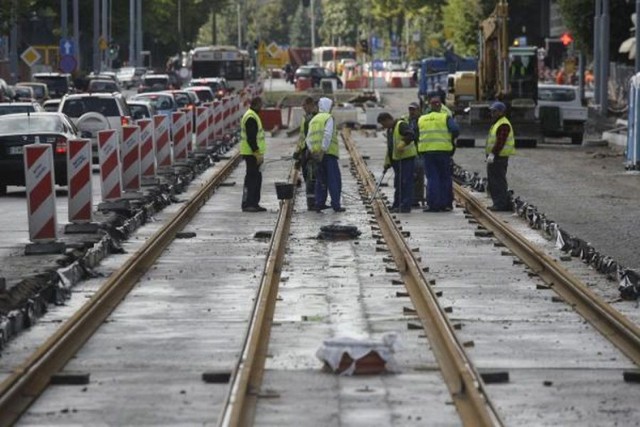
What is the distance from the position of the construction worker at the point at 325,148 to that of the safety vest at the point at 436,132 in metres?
1.30

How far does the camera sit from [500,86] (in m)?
53.0

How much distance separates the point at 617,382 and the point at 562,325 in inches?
115

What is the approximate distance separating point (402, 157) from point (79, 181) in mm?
5380

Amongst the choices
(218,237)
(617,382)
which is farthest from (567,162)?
(617,382)

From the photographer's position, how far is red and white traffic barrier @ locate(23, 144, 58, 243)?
21078 millimetres

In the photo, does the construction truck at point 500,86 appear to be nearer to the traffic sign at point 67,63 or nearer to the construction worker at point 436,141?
the construction worker at point 436,141

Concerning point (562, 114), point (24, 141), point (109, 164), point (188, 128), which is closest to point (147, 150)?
point (24, 141)

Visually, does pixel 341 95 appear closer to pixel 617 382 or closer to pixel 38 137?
pixel 38 137

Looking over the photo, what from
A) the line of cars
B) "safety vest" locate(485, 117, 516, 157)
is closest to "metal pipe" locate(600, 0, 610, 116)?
the line of cars

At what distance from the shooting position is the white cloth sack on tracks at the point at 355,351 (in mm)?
12133

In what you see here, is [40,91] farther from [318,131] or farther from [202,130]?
[318,131]

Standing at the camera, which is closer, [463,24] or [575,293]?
[575,293]

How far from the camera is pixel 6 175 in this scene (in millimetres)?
31891

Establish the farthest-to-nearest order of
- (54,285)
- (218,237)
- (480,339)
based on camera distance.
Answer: (218,237) → (54,285) → (480,339)
